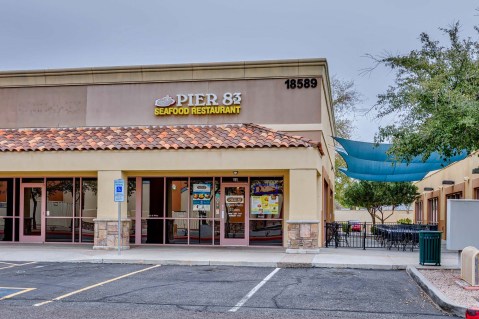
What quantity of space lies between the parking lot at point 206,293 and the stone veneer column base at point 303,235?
358 cm

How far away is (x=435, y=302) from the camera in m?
10.8

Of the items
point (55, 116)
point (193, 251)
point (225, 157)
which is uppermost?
point (55, 116)

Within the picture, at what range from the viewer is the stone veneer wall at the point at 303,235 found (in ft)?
63.8

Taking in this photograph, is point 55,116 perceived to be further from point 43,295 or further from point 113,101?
point 43,295

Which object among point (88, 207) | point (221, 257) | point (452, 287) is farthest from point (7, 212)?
point (452, 287)

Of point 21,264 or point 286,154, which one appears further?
point 286,154

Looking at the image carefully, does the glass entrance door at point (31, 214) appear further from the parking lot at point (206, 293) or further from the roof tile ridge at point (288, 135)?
the roof tile ridge at point (288, 135)

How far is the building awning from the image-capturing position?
78.9ft

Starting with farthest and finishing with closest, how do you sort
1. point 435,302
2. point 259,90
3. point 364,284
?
point 259,90
point 364,284
point 435,302

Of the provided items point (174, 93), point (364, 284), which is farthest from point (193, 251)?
point (364, 284)

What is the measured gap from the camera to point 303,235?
19.5m

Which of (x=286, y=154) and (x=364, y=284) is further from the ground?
(x=286, y=154)

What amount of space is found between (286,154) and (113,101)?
7.69 meters

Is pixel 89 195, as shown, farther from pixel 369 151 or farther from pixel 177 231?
pixel 369 151
